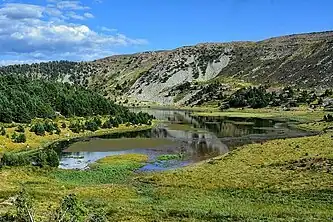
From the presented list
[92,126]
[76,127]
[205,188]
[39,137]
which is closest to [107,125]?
[92,126]

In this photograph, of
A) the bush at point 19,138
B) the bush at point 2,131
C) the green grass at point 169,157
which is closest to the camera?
the green grass at point 169,157

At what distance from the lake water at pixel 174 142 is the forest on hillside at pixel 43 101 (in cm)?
2607

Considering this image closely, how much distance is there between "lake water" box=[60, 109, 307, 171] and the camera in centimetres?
8369

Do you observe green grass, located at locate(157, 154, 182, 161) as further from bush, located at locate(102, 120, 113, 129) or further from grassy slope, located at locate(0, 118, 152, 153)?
bush, located at locate(102, 120, 113, 129)

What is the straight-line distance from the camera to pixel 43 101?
496 ft

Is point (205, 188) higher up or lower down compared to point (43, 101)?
lower down

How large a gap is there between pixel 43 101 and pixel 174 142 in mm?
60383

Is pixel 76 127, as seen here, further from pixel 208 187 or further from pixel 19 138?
pixel 208 187

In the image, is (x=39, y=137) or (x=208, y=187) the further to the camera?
(x=39, y=137)

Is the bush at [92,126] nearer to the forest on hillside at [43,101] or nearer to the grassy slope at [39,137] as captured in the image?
the grassy slope at [39,137]

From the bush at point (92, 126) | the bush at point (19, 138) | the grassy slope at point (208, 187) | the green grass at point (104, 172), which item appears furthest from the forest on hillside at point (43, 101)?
the grassy slope at point (208, 187)

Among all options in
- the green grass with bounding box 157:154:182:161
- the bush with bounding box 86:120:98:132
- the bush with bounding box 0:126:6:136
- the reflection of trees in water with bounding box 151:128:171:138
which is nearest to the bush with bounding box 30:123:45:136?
the bush with bounding box 0:126:6:136

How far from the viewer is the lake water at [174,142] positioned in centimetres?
8369

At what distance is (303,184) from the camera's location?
52000mm
